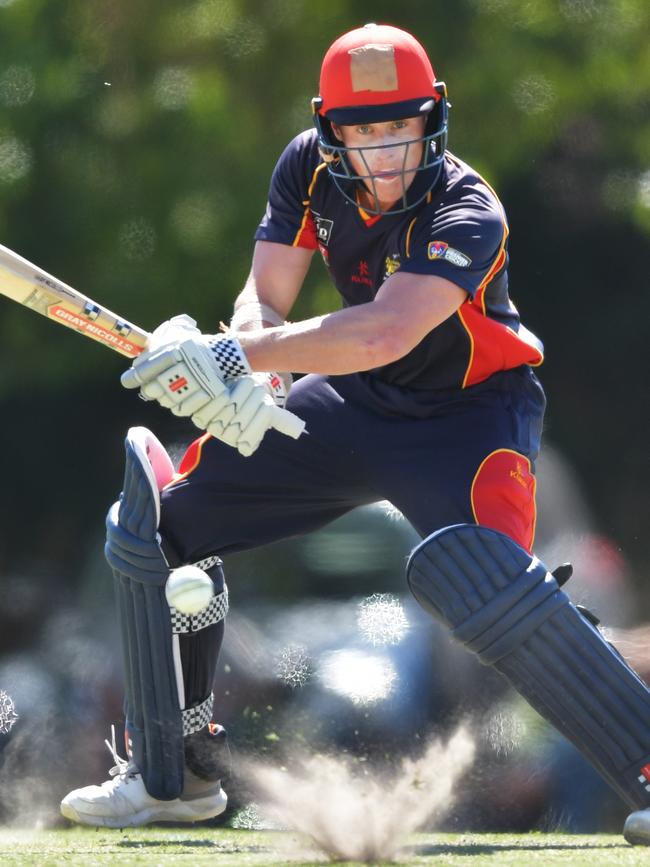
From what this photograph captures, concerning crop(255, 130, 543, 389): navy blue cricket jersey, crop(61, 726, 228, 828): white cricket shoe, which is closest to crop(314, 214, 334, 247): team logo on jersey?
crop(255, 130, 543, 389): navy blue cricket jersey

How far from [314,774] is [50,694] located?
0.99 m

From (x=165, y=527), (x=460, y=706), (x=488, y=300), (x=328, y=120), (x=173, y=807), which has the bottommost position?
(x=460, y=706)

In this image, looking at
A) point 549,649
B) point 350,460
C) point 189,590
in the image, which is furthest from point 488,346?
point 189,590

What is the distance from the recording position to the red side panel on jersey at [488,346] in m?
2.57

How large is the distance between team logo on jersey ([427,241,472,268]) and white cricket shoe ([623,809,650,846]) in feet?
3.29

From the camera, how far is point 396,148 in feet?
8.09

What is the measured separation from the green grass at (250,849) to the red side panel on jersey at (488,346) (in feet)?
3.02

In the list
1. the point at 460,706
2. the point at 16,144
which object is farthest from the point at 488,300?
the point at 16,144

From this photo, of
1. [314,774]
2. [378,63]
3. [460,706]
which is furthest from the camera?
[460,706]

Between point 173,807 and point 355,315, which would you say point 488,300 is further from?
point 173,807

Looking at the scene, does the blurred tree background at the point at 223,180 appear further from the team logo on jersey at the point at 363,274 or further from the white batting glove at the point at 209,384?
the white batting glove at the point at 209,384

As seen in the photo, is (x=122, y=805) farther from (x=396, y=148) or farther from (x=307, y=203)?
(x=396, y=148)

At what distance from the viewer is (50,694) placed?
390 centimetres

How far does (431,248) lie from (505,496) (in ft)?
1.58
